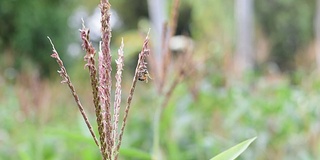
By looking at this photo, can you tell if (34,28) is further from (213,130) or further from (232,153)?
(232,153)

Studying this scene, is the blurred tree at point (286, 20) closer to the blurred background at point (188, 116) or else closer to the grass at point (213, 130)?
the blurred background at point (188, 116)

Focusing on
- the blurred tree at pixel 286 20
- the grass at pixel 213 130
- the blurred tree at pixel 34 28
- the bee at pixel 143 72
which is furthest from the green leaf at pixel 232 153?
the blurred tree at pixel 286 20

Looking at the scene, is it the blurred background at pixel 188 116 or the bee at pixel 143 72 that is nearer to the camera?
the bee at pixel 143 72

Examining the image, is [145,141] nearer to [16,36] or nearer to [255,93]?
[255,93]

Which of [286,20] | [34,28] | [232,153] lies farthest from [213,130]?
[286,20]

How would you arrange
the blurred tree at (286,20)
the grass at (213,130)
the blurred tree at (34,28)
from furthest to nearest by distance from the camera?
the blurred tree at (286,20) < the blurred tree at (34,28) < the grass at (213,130)

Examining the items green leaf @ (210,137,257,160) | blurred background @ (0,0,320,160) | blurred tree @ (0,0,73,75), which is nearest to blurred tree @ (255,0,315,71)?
blurred tree @ (0,0,73,75)
